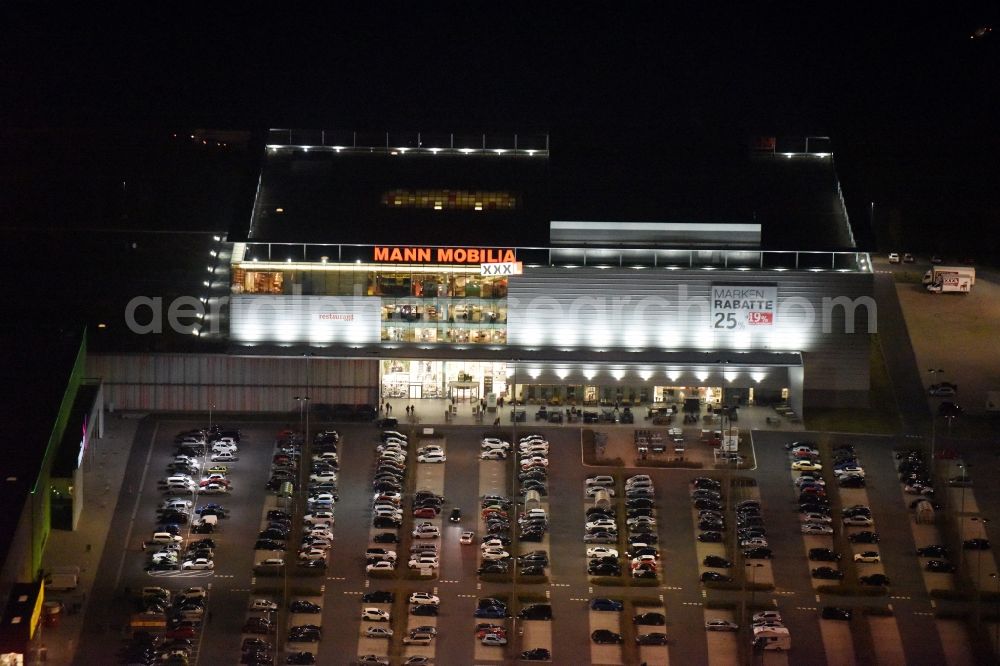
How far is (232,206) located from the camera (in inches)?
3516

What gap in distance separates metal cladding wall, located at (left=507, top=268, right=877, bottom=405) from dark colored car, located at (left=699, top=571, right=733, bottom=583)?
53.8 ft

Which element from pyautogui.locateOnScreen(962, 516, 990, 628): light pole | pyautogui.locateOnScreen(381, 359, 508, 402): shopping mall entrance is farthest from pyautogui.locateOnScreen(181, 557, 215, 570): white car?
pyautogui.locateOnScreen(962, 516, 990, 628): light pole

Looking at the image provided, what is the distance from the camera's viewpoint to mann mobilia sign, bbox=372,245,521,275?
8256 cm

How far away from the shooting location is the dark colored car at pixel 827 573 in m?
69.4

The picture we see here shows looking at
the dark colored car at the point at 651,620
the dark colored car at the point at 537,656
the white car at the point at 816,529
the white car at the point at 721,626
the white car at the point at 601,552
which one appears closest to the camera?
the dark colored car at the point at 537,656

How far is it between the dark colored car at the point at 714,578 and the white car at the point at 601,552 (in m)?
3.56

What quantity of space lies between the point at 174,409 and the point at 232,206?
41.6 feet

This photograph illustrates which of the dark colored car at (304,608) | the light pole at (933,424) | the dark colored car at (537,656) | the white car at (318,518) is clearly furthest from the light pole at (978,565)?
the white car at (318,518)

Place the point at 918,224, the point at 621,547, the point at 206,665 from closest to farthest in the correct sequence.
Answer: the point at 206,665 < the point at 621,547 < the point at 918,224

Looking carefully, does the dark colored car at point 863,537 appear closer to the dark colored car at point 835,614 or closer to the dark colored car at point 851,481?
the dark colored car at point 851,481

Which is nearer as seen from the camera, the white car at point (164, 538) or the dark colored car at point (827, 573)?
the dark colored car at point (827, 573)

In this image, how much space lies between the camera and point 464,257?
3255 inches

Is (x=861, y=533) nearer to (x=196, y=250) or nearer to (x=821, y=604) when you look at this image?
(x=821, y=604)

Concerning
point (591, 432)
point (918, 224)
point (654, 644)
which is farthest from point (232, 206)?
point (918, 224)
